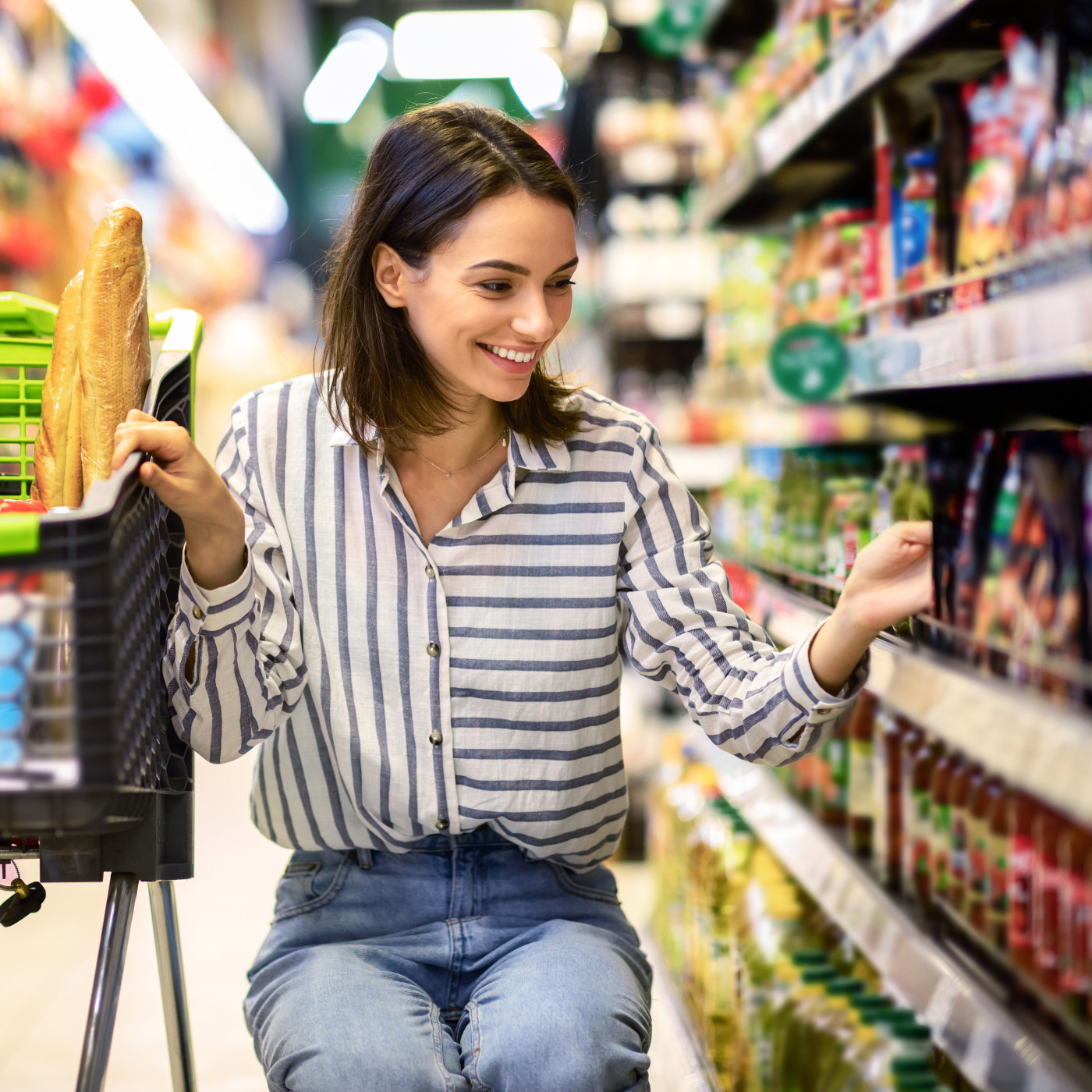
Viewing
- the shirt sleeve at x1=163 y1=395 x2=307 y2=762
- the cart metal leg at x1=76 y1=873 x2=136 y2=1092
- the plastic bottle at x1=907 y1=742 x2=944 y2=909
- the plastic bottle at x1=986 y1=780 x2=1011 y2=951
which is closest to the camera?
the cart metal leg at x1=76 y1=873 x2=136 y2=1092

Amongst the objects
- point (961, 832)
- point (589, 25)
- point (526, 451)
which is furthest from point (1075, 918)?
point (589, 25)

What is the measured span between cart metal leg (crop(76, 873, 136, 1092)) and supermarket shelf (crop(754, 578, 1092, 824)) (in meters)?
0.85

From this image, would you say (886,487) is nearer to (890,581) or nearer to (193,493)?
(890,581)

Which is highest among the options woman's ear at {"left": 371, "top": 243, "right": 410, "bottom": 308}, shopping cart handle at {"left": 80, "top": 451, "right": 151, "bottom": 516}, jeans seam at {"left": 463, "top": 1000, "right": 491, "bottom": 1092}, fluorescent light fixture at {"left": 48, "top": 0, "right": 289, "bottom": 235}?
fluorescent light fixture at {"left": 48, "top": 0, "right": 289, "bottom": 235}

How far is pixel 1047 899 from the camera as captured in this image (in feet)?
4.37

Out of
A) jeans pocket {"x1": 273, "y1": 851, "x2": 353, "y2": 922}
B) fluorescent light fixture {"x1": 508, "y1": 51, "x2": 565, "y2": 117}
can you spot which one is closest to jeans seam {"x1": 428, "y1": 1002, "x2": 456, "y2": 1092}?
jeans pocket {"x1": 273, "y1": 851, "x2": 353, "y2": 922}

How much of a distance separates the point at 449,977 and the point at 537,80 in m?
9.68

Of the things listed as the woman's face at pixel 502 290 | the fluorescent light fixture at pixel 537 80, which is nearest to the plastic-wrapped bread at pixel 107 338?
the woman's face at pixel 502 290

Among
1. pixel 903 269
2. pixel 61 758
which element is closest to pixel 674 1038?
pixel 903 269

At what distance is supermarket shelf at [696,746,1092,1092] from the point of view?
3.80ft

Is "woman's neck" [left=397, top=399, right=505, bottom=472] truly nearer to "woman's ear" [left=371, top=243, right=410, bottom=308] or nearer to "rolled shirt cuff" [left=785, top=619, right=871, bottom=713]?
"woman's ear" [left=371, top=243, right=410, bottom=308]

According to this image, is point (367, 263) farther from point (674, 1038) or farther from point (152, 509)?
point (674, 1038)

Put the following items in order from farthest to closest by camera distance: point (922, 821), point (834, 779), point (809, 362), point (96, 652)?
point (834, 779) → point (809, 362) → point (922, 821) → point (96, 652)

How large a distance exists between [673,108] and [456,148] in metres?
3.47
